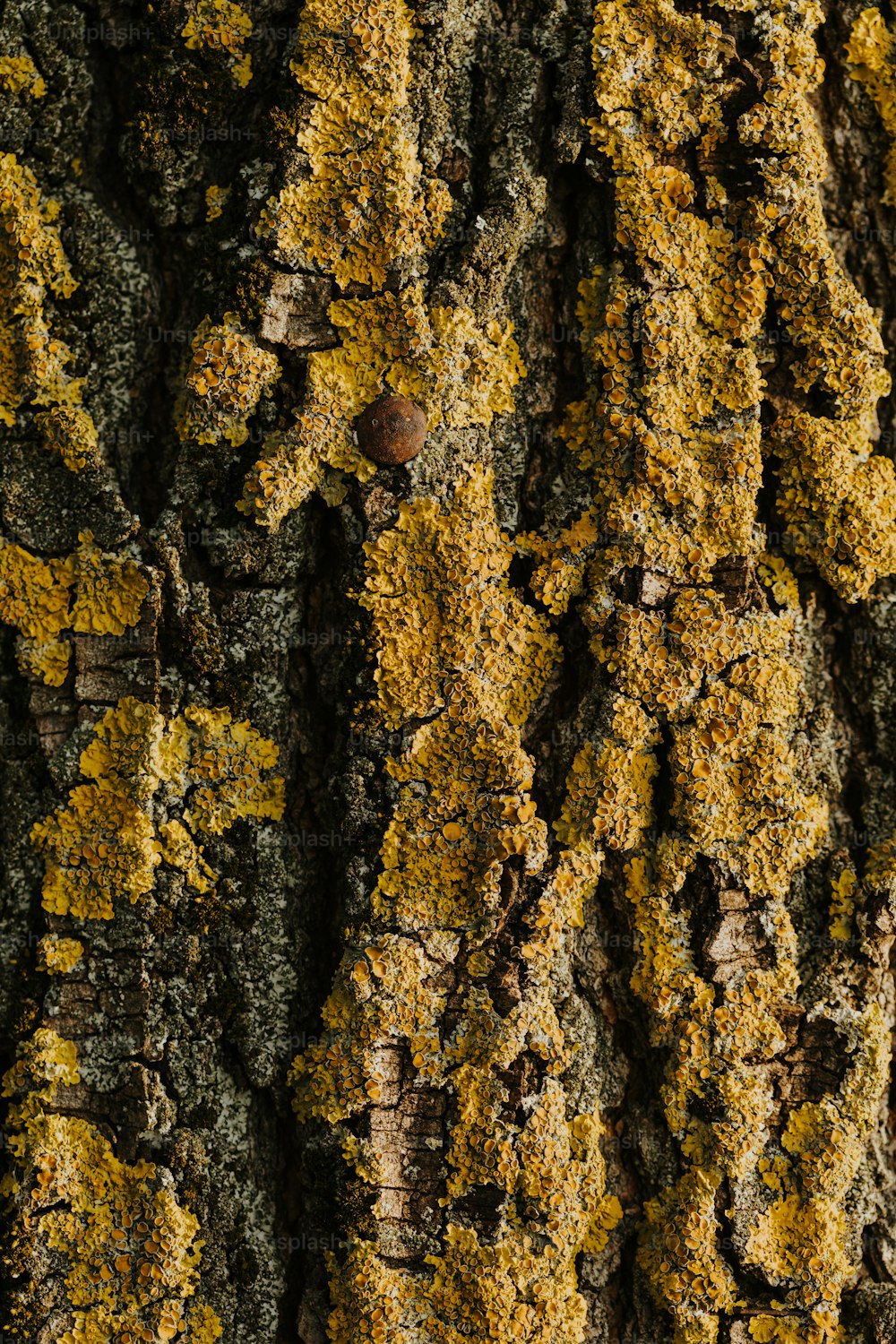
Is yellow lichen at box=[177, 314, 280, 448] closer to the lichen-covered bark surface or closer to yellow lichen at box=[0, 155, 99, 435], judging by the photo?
the lichen-covered bark surface

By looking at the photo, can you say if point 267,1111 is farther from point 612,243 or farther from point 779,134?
point 779,134

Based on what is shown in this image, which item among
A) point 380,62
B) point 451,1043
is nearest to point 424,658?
point 451,1043

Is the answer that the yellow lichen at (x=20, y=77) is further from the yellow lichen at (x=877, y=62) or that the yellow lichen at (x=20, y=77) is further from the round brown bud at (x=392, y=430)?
the yellow lichen at (x=877, y=62)

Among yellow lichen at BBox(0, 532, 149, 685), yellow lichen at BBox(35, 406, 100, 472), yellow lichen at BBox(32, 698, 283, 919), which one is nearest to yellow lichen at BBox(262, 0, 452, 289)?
yellow lichen at BBox(35, 406, 100, 472)

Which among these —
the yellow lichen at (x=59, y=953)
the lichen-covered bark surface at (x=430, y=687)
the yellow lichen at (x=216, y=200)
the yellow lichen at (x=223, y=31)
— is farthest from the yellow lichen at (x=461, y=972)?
the yellow lichen at (x=223, y=31)

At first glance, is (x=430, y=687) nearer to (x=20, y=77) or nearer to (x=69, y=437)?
(x=69, y=437)
